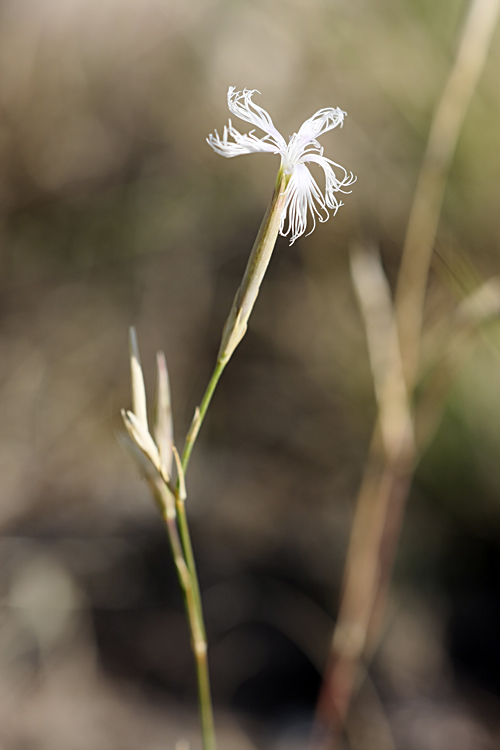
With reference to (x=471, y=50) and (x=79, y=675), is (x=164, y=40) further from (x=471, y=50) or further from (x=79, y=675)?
(x=79, y=675)

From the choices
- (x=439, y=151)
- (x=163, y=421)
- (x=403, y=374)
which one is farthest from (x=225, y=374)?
(x=163, y=421)

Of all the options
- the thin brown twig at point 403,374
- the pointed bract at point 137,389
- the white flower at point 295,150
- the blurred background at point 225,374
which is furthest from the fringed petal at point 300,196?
the blurred background at point 225,374

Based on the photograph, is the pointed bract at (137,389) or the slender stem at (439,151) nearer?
the pointed bract at (137,389)

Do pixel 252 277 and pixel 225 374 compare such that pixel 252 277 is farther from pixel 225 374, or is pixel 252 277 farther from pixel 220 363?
pixel 225 374

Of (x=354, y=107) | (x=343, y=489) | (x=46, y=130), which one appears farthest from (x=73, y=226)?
(x=343, y=489)

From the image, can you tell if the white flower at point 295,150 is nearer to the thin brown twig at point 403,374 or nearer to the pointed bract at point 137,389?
the pointed bract at point 137,389

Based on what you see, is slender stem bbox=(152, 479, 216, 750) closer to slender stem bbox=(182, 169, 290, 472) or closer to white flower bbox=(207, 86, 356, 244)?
slender stem bbox=(182, 169, 290, 472)

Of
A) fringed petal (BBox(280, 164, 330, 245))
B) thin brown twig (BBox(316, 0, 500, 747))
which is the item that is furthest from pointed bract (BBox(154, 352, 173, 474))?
thin brown twig (BBox(316, 0, 500, 747))

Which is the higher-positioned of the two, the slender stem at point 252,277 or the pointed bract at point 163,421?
the slender stem at point 252,277
